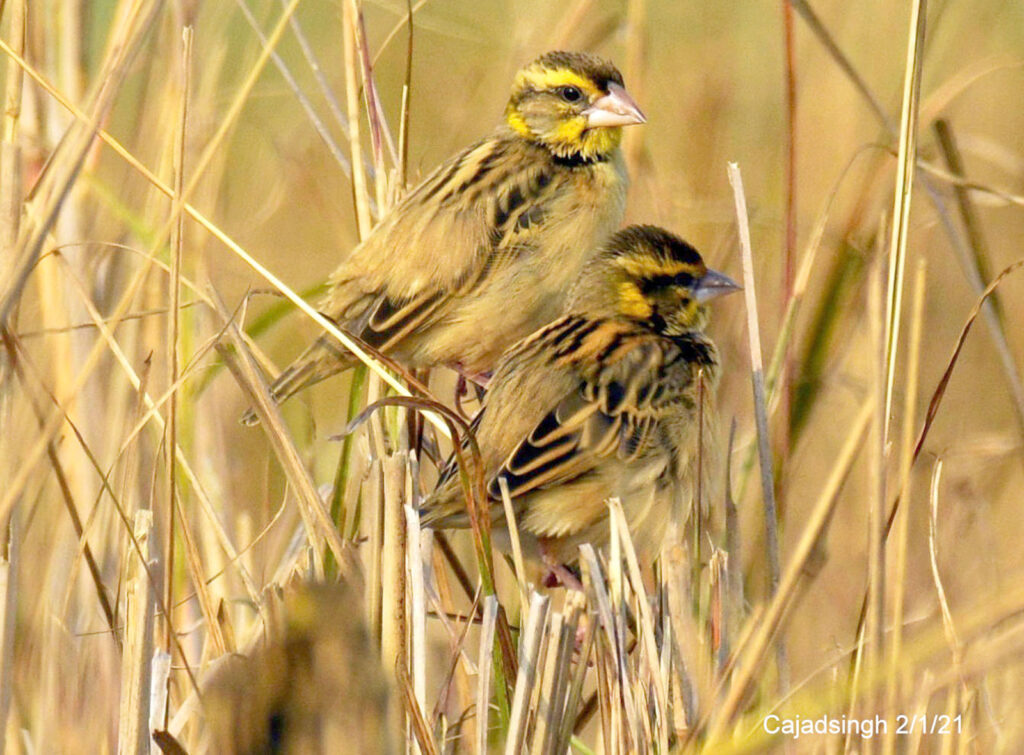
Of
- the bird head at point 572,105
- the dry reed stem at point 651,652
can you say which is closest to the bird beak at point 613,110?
the bird head at point 572,105

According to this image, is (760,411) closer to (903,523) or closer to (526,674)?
(903,523)

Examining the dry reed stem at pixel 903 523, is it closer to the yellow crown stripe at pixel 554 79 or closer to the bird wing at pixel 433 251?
the bird wing at pixel 433 251

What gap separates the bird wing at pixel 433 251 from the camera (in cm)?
429

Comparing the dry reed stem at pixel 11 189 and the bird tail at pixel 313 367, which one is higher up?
the dry reed stem at pixel 11 189

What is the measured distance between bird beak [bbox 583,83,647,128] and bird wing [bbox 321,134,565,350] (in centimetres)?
26

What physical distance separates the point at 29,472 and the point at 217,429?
156cm

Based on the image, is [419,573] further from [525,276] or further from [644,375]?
[525,276]

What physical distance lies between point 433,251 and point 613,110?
0.67 meters

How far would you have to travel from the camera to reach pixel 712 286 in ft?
12.6

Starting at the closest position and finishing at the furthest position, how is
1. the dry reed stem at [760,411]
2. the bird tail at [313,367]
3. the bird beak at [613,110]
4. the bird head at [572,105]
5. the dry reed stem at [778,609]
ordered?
the dry reed stem at [778,609]
the dry reed stem at [760,411]
the bird tail at [313,367]
the bird beak at [613,110]
the bird head at [572,105]

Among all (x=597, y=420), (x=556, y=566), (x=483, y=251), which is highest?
(x=483, y=251)

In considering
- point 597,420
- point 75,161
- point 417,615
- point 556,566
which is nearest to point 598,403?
point 597,420

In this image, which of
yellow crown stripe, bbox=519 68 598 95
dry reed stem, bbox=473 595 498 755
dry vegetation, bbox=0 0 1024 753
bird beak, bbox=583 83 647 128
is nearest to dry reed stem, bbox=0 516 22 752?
dry vegetation, bbox=0 0 1024 753

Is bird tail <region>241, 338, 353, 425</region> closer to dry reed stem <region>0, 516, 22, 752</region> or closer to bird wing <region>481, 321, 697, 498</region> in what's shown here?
bird wing <region>481, 321, 697, 498</region>
